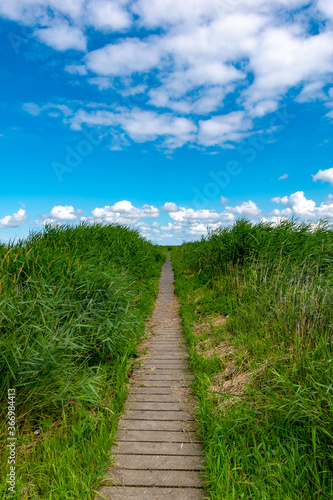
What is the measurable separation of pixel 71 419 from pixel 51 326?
112cm

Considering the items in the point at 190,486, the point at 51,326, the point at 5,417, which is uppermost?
the point at 51,326

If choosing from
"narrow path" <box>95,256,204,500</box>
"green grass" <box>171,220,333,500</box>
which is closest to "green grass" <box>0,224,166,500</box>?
"narrow path" <box>95,256,204,500</box>

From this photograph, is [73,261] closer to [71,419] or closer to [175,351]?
[175,351]

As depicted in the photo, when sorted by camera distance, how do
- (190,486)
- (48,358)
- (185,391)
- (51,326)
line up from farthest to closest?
(185,391)
(51,326)
(48,358)
(190,486)

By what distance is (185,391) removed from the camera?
4.37 m

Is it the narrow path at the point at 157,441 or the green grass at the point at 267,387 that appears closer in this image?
the green grass at the point at 267,387

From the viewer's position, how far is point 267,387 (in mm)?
3375

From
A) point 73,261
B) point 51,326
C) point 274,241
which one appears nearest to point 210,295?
point 274,241

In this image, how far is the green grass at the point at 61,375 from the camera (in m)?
2.82

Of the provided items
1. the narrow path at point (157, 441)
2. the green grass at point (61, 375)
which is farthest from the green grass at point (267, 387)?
the green grass at point (61, 375)

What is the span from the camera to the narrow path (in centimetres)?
278

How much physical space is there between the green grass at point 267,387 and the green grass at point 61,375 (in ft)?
3.74

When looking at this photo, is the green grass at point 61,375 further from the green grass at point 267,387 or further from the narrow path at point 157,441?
the green grass at point 267,387

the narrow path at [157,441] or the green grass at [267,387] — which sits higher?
the green grass at [267,387]
